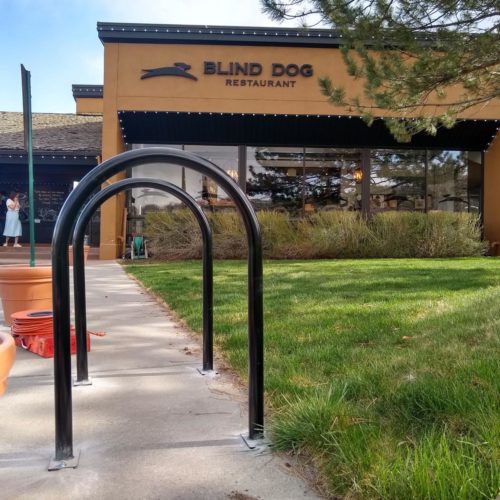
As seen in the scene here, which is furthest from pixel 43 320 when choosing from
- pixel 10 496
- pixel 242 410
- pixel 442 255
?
pixel 442 255

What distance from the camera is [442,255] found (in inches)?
547

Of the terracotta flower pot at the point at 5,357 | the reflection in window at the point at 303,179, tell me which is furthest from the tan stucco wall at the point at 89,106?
the terracotta flower pot at the point at 5,357

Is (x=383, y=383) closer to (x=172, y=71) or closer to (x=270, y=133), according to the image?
(x=172, y=71)

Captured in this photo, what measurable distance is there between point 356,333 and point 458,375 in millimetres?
1372

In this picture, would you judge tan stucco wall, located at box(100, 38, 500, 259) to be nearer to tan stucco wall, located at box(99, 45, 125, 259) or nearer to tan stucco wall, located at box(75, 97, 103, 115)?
tan stucco wall, located at box(99, 45, 125, 259)

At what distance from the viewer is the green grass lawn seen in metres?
1.82

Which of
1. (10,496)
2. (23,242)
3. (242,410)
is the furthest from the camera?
(23,242)

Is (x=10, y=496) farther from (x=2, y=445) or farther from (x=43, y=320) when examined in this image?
(x=43, y=320)

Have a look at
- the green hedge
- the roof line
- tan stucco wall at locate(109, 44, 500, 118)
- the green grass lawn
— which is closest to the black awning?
tan stucco wall at locate(109, 44, 500, 118)

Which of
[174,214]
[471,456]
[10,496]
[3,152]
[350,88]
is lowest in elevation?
[10,496]

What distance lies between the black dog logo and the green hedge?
4.08 metres

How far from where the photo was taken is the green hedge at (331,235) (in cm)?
1346

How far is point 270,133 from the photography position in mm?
16125

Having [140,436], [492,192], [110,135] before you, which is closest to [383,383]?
[140,436]
